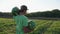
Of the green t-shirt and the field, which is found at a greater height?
the green t-shirt

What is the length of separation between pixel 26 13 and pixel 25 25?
244 mm

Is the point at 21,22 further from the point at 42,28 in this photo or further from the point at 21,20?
the point at 42,28

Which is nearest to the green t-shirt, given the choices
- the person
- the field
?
the person

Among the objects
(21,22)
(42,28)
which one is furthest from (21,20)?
Answer: (42,28)

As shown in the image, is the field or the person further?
the field

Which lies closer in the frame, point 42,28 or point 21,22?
point 21,22

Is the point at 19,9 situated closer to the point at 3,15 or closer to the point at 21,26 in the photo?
the point at 21,26

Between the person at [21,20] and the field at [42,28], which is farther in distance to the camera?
the field at [42,28]

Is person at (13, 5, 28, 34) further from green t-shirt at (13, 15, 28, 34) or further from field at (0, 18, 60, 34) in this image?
field at (0, 18, 60, 34)

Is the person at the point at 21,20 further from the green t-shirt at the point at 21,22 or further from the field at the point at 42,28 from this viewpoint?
the field at the point at 42,28

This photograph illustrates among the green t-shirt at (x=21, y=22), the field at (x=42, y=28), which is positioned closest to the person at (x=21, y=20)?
the green t-shirt at (x=21, y=22)

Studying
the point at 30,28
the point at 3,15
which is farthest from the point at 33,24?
the point at 3,15

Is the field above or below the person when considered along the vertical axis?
below

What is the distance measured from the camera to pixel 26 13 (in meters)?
5.25
